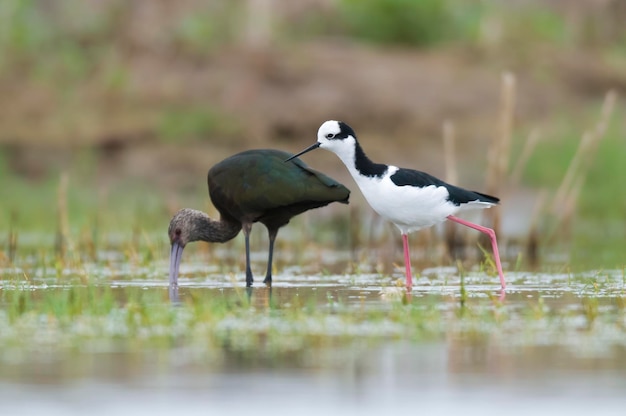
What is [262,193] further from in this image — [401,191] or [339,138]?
[401,191]

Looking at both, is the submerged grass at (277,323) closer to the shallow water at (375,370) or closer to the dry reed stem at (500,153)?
the shallow water at (375,370)

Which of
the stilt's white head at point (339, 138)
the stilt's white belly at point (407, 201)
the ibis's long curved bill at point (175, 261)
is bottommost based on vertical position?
the ibis's long curved bill at point (175, 261)

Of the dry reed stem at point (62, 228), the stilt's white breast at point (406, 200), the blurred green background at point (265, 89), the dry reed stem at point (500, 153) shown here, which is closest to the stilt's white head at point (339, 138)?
the stilt's white breast at point (406, 200)

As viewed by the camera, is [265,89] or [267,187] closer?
[267,187]

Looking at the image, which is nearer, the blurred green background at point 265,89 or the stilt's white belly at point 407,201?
the stilt's white belly at point 407,201

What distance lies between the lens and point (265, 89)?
2273cm

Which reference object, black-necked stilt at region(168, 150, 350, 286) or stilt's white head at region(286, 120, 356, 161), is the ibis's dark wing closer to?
black-necked stilt at region(168, 150, 350, 286)

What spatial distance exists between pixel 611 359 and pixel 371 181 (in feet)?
11.6

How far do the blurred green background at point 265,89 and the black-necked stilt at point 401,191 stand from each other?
9071mm

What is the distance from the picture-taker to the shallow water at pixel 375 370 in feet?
19.1

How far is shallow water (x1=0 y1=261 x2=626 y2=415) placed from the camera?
5.82 meters

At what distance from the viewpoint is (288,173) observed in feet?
34.8

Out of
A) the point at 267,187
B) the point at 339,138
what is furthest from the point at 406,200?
the point at 267,187

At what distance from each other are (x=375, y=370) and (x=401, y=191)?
351cm
